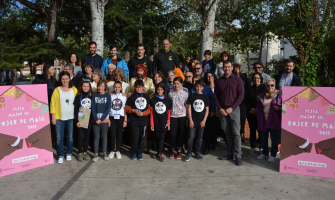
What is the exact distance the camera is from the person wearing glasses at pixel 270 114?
4973mm

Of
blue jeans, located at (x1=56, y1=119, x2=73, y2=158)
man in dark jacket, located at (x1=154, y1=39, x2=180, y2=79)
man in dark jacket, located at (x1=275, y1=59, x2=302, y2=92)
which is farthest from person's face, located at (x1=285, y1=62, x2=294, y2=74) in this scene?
blue jeans, located at (x1=56, y1=119, x2=73, y2=158)

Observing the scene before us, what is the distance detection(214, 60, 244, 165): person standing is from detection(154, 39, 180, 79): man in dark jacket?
1919 millimetres

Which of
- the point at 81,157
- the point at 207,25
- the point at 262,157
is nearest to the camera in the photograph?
the point at 81,157

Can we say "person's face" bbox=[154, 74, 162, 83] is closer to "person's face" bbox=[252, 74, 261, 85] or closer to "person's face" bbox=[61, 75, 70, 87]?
"person's face" bbox=[61, 75, 70, 87]

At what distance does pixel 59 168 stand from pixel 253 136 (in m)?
4.03

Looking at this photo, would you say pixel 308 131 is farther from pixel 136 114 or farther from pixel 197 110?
pixel 136 114

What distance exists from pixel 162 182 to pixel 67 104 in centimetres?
248

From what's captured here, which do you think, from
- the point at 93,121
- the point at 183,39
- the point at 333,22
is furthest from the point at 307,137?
the point at 183,39

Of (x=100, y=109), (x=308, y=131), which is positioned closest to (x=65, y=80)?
(x=100, y=109)

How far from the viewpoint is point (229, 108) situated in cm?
492

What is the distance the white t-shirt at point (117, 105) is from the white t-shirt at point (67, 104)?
776 millimetres

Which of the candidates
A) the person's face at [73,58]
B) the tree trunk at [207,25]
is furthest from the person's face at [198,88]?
the tree trunk at [207,25]

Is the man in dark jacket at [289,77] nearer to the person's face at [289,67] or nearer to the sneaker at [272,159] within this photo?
the person's face at [289,67]

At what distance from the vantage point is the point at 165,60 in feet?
22.3
